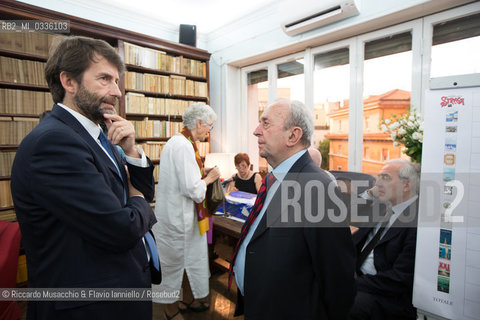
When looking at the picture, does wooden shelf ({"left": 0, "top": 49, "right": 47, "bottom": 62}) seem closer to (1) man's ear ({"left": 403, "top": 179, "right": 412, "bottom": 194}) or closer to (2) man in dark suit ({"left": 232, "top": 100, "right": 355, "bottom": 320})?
(2) man in dark suit ({"left": 232, "top": 100, "right": 355, "bottom": 320})

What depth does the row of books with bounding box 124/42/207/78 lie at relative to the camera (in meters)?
3.36

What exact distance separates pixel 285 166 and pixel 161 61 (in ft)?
10.2

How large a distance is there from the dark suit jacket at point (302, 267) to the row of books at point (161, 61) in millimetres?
3118

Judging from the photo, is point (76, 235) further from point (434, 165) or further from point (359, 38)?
point (359, 38)

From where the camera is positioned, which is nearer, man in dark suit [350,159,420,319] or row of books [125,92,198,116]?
man in dark suit [350,159,420,319]

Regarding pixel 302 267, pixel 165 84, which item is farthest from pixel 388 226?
pixel 165 84

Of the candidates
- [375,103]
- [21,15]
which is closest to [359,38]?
[375,103]

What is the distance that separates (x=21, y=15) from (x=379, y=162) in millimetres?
4076

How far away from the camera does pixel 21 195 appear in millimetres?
807

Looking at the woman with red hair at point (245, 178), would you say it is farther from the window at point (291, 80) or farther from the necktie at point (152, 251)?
the necktie at point (152, 251)

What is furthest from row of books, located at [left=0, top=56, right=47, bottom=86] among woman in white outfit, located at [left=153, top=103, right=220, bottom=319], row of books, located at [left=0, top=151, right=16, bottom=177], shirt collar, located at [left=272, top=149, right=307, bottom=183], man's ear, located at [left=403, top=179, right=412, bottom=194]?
man's ear, located at [left=403, top=179, right=412, bottom=194]

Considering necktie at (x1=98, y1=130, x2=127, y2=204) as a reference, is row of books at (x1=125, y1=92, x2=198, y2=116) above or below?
above

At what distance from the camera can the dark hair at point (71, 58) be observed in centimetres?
89

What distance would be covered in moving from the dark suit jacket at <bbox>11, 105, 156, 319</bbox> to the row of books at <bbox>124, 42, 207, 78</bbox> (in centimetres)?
286
